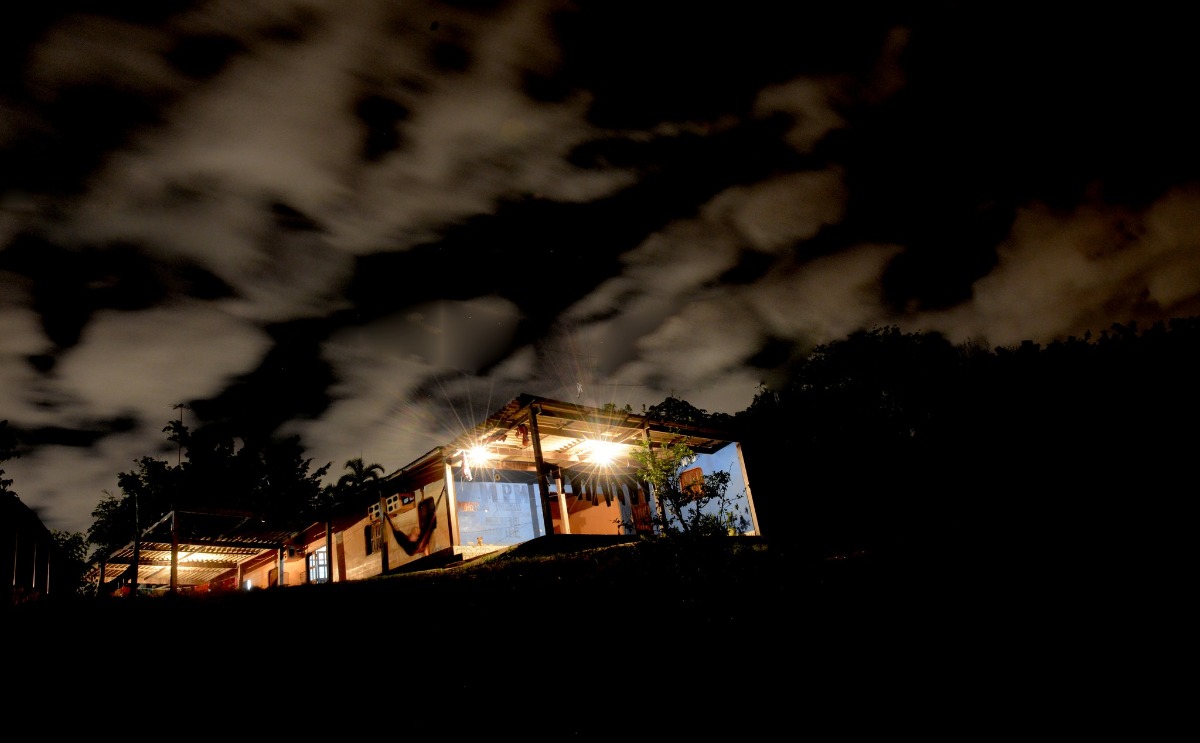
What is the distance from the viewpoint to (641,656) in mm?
5402

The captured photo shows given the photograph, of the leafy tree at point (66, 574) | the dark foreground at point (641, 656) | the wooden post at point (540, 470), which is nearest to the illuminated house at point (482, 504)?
the wooden post at point (540, 470)

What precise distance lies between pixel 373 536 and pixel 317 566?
194 inches

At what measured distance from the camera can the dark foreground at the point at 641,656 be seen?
162 inches

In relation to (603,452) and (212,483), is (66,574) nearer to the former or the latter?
(212,483)

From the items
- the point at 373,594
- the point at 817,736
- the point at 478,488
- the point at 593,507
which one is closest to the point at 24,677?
the point at 373,594

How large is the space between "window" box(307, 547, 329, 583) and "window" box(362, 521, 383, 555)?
336cm

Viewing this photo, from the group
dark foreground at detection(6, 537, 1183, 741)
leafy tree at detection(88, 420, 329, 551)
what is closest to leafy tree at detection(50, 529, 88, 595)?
leafy tree at detection(88, 420, 329, 551)

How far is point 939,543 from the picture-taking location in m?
8.30

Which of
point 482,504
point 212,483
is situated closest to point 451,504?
point 482,504

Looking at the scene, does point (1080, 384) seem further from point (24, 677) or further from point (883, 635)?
point (24, 677)

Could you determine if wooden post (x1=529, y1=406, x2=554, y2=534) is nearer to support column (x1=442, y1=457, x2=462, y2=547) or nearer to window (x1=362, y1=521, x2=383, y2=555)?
support column (x1=442, y1=457, x2=462, y2=547)

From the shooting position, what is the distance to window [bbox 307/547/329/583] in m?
20.7

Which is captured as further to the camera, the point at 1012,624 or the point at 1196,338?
the point at 1196,338

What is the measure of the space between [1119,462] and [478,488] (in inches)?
688
